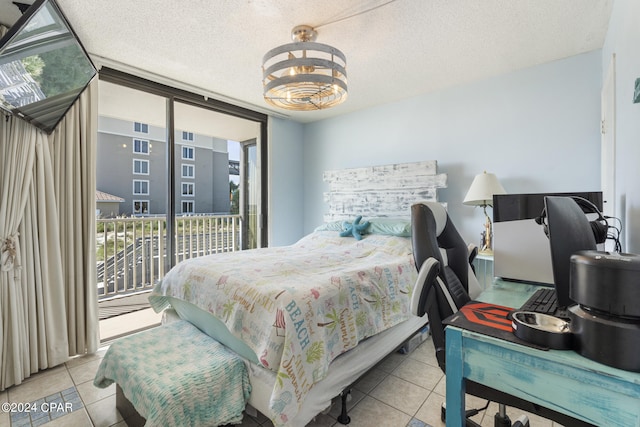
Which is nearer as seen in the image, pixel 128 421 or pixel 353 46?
pixel 128 421

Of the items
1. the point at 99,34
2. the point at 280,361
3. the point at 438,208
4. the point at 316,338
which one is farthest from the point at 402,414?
the point at 99,34

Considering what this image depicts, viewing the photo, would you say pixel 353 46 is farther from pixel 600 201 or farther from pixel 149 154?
pixel 149 154

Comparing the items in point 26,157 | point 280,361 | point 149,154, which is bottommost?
point 280,361

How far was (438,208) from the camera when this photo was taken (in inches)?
61.3

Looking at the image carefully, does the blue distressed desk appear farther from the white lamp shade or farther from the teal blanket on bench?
the white lamp shade

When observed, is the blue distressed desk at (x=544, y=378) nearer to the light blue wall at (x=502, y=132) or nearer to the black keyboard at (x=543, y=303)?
the black keyboard at (x=543, y=303)

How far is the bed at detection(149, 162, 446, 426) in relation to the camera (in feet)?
4.73

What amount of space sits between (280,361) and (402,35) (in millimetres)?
2319

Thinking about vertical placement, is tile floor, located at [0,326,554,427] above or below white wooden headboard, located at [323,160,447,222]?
below

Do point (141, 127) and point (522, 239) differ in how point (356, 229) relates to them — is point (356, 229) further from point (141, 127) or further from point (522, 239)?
point (141, 127)

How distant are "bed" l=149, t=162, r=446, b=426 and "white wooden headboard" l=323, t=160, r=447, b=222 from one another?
0.55m

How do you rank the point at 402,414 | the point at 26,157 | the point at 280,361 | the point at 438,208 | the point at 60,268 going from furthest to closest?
1. the point at 60,268
2. the point at 26,157
3. the point at 402,414
4. the point at 438,208
5. the point at 280,361

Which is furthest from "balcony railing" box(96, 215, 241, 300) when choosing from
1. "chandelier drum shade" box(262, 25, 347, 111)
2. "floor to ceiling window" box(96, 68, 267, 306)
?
"chandelier drum shade" box(262, 25, 347, 111)

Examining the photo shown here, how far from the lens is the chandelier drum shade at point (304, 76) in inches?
68.0
